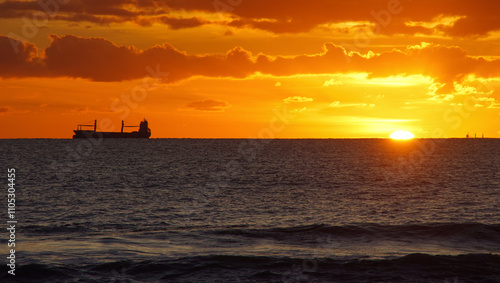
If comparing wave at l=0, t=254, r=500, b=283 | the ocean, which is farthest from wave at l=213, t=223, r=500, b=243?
wave at l=0, t=254, r=500, b=283

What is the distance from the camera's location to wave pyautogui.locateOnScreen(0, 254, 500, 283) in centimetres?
2622

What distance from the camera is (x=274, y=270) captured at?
2767cm

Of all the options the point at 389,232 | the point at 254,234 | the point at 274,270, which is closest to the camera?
the point at 274,270

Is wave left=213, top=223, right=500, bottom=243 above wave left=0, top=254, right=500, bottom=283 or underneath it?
above

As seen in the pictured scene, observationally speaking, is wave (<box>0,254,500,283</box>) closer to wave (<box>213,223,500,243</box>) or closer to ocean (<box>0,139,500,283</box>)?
ocean (<box>0,139,500,283</box>)

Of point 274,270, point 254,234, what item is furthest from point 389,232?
point 274,270

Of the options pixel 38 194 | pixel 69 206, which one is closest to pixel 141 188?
pixel 38 194

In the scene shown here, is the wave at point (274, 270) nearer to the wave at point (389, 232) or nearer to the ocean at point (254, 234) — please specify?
the ocean at point (254, 234)

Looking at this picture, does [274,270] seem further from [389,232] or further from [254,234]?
[389,232]

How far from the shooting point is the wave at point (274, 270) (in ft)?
86.0

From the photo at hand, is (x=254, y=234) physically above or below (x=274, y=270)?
above

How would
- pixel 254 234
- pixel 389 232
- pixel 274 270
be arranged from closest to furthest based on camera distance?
pixel 274 270 → pixel 254 234 → pixel 389 232

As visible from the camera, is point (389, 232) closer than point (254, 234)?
No

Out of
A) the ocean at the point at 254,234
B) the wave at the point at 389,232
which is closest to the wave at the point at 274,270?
the ocean at the point at 254,234
